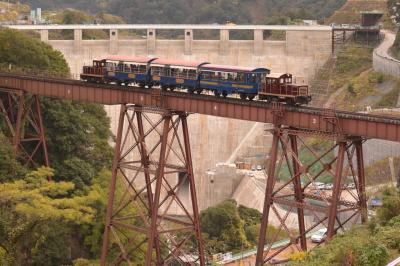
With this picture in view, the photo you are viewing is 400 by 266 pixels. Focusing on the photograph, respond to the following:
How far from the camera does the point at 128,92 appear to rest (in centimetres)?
4731

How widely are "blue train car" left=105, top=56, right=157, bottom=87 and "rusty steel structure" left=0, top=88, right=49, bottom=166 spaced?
6.99 meters

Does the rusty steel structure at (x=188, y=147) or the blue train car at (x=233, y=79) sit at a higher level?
the blue train car at (x=233, y=79)

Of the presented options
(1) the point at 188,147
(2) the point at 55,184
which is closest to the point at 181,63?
(1) the point at 188,147

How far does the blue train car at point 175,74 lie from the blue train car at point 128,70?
18.7 inches

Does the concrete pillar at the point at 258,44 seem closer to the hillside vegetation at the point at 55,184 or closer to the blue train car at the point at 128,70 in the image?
the hillside vegetation at the point at 55,184

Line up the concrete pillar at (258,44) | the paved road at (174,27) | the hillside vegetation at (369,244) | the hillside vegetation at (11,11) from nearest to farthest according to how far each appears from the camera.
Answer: the hillside vegetation at (369,244) < the paved road at (174,27) < the concrete pillar at (258,44) < the hillside vegetation at (11,11)

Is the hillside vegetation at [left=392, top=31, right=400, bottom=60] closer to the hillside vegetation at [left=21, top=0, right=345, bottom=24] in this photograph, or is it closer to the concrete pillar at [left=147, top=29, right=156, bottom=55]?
the concrete pillar at [left=147, top=29, right=156, bottom=55]

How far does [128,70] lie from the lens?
1939 inches

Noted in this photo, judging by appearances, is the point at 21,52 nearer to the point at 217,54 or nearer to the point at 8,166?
the point at 8,166

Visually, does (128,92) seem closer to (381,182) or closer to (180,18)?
(381,182)

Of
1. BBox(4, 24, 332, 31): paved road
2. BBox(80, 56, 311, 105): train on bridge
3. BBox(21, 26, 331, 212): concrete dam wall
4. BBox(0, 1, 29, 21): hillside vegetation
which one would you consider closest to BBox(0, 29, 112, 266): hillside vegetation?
BBox(80, 56, 311, 105): train on bridge

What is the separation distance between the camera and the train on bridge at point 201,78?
41.6 m

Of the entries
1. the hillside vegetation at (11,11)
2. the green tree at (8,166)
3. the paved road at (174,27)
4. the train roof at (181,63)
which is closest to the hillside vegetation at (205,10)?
the hillside vegetation at (11,11)

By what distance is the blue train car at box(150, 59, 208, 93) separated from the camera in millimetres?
45591
